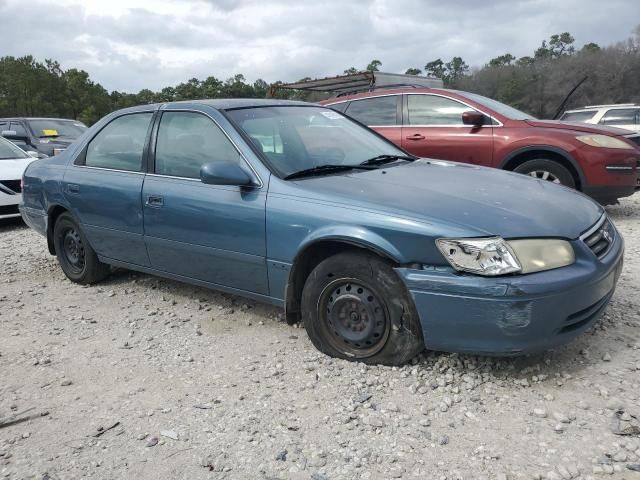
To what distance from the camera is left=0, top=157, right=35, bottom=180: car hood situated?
761 centimetres

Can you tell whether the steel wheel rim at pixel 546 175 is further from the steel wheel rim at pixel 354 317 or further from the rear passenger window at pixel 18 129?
the rear passenger window at pixel 18 129

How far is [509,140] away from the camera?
619 cm

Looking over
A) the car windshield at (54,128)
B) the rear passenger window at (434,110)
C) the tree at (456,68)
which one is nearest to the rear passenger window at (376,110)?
the rear passenger window at (434,110)

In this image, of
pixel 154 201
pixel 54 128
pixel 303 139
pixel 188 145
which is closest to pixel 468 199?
pixel 303 139

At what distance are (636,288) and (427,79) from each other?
9.11 m

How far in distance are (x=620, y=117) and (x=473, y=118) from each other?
26.3ft

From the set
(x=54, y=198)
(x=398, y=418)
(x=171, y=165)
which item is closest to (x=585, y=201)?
(x=398, y=418)

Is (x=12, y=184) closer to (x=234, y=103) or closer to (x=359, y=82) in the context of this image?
(x=234, y=103)

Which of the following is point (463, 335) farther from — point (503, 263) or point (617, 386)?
point (617, 386)

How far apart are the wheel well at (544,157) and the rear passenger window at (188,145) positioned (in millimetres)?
3877

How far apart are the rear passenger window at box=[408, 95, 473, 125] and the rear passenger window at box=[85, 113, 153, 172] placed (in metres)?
3.70

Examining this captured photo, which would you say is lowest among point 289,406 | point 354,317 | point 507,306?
point 289,406

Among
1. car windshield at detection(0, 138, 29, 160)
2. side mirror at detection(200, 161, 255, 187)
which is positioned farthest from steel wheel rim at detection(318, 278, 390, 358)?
car windshield at detection(0, 138, 29, 160)

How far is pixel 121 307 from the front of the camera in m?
4.22
